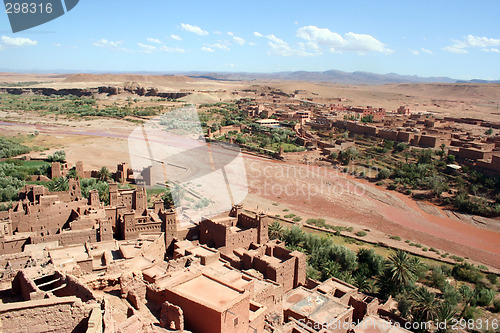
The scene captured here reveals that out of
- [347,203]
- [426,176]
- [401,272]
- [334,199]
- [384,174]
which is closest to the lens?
[401,272]

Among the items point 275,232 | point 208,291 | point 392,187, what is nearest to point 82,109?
point 392,187

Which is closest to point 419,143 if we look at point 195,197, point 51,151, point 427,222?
point 427,222

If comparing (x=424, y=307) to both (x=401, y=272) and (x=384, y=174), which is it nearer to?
(x=401, y=272)

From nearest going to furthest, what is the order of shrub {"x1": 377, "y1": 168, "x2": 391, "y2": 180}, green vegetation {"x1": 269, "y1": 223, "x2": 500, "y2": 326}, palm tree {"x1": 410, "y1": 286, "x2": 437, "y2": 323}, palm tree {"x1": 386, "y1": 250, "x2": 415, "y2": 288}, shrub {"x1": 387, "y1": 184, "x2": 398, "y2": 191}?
palm tree {"x1": 410, "y1": 286, "x2": 437, "y2": 323} → green vegetation {"x1": 269, "y1": 223, "x2": 500, "y2": 326} → palm tree {"x1": 386, "y1": 250, "x2": 415, "y2": 288} → shrub {"x1": 387, "y1": 184, "x2": 398, "y2": 191} → shrub {"x1": 377, "y1": 168, "x2": 391, "y2": 180}

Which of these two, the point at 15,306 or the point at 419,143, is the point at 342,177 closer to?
the point at 419,143

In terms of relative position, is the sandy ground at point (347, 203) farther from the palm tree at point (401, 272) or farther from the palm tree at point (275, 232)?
the palm tree at point (401, 272)

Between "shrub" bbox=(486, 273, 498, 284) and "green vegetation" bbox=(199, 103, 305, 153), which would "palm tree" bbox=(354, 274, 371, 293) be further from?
"green vegetation" bbox=(199, 103, 305, 153)

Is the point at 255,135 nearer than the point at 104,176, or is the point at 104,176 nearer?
the point at 104,176

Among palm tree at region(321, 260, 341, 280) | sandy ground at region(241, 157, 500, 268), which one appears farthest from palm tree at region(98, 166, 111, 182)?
palm tree at region(321, 260, 341, 280)
